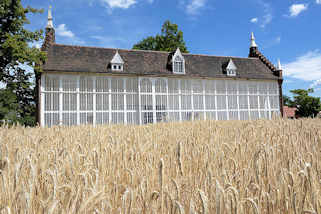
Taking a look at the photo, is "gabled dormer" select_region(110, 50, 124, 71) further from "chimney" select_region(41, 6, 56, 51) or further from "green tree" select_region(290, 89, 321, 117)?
"green tree" select_region(290, 89, 321, 117)

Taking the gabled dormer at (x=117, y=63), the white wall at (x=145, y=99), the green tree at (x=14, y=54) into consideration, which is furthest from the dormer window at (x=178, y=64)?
the green tree at (x=14, y=54)

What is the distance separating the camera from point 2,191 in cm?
140

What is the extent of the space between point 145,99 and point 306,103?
32435mm

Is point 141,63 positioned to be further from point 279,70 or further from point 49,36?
point 279,70

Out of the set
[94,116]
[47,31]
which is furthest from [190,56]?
[47,31]

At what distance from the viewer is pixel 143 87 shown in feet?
64.0

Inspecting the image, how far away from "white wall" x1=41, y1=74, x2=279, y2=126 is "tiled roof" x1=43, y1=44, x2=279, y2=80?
27.6 inches

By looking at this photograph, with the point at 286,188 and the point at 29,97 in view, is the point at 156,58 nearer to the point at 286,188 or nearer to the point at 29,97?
the point at 29,97

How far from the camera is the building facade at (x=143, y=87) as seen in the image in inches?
664

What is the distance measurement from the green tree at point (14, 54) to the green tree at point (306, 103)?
3984cm

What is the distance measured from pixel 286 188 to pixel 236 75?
2358cm

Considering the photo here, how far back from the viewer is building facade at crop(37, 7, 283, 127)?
55.3 ft

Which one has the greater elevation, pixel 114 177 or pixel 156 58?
pixel 156 58

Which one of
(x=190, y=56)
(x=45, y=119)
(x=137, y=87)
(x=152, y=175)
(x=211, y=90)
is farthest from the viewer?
(x=190, y=56)
